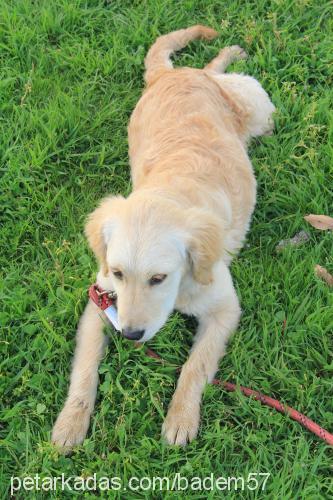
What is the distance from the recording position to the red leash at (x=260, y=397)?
3.21 m

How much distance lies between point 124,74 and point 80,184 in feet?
4.11

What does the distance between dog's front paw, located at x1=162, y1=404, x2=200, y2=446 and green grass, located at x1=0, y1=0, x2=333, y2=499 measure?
68 millimetres

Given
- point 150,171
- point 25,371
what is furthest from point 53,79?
point 25,371

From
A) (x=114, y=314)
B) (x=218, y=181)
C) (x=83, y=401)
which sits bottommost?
(x=83, y=401)

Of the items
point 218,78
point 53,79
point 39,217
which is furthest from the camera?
point 53,79

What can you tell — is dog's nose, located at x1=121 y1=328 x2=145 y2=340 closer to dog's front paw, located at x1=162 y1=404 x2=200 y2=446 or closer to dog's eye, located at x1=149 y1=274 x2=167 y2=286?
dog's eye, located at x1=149 y1=274 x2=167 y2=286

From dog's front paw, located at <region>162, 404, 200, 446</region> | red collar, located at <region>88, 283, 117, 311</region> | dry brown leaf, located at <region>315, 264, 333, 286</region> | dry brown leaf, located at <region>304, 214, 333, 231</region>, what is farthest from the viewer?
dry brown leaf, located at <region>304, 214, 333, 231</region>

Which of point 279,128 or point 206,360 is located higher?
point 279,128

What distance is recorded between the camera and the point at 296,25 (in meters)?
5.22

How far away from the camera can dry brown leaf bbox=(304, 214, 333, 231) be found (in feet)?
13.3

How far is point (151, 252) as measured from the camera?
2910mm

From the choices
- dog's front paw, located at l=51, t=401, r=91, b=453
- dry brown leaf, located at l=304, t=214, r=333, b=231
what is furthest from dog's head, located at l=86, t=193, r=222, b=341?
dry brown leaf, located at l=304, t=214, r=333, b=231

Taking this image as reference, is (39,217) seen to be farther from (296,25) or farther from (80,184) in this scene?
(296,25)

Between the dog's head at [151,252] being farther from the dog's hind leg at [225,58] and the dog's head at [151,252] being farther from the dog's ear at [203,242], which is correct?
the dog's hind leg at [225,58]
